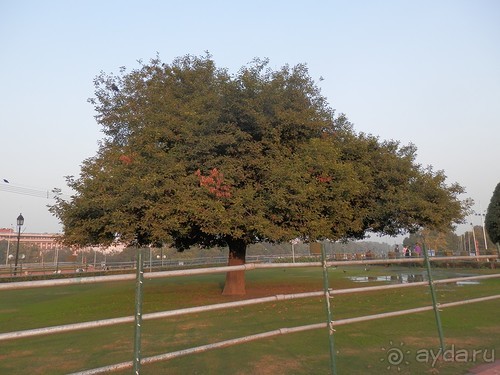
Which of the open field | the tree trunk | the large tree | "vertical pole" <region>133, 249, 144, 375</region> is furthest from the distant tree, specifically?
"vertical pole" <region>133, 249, 144, 375</region>

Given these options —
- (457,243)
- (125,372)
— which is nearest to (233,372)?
(125,372)

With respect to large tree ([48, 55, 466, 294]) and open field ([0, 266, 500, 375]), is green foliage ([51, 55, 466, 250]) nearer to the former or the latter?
large tree ([48, 55, 466, 294])

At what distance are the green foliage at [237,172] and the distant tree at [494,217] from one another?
9.80 meters

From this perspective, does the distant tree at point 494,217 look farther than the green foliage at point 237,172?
Yes

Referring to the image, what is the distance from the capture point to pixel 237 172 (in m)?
14.9

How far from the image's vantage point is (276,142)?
15586 millimetres

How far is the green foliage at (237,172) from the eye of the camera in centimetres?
1422

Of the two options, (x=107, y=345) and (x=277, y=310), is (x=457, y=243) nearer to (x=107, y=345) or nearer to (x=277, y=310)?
(x=277, y=310)

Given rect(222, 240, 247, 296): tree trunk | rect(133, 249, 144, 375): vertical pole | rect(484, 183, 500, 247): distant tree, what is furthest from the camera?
rect(484, 183, 500, 247): distant tree

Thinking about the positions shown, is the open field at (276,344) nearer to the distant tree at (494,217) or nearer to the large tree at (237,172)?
the large tree at (237,172)

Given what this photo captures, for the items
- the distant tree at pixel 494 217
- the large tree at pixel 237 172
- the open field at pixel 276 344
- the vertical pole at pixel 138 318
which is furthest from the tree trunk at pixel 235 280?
the distant tree at pixel 494 217

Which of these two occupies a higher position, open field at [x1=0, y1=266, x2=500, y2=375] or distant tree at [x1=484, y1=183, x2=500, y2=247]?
distant tree at [x1=484, y1=183, x2=500, y2=247]

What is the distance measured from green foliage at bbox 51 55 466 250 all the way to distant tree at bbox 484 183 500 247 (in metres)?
9.80

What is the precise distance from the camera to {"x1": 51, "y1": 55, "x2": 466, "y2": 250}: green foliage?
46.6 feet
